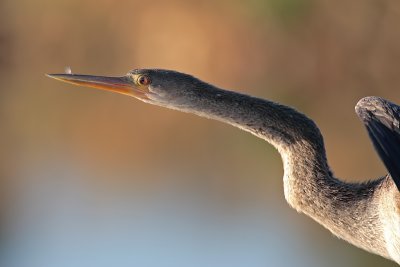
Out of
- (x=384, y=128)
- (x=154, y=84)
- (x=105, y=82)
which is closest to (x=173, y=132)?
(x=105, y=82)

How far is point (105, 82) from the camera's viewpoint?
609cm

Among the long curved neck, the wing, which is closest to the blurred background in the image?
the long curved neck

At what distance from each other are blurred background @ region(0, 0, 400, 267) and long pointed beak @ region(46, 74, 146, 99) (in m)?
4.33

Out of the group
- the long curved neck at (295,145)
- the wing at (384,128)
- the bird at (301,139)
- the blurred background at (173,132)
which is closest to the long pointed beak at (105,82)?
the bird at (301,139)

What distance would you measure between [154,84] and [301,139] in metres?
0.85

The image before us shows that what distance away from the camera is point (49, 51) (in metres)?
24.2

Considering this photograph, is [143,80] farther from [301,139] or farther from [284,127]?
[301,139]

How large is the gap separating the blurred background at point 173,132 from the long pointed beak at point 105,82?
4328mm

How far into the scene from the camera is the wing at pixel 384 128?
16.3 feet

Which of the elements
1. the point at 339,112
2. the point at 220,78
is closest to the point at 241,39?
the point at 220,78

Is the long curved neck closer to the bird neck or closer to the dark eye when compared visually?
the bird neck

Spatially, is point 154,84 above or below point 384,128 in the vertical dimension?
above

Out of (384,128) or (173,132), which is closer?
(384,128)

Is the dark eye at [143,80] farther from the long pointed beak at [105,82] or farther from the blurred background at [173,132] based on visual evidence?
the blurred background at [173,132]
